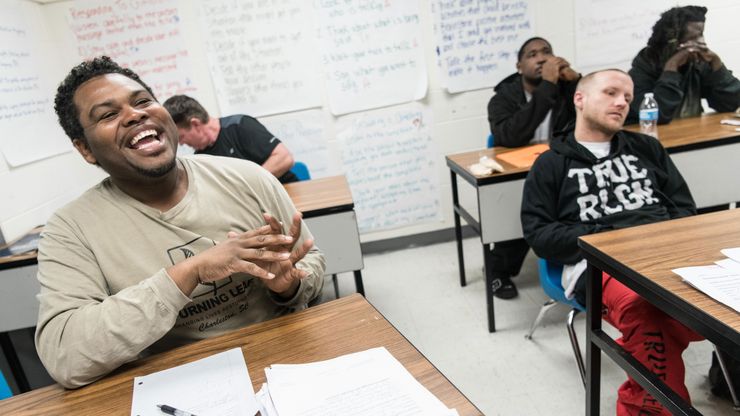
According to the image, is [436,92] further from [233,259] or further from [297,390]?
[297,390]

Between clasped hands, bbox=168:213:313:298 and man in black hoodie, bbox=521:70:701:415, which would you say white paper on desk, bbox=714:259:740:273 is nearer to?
man in black hoodie, bbox=521:70:701:415

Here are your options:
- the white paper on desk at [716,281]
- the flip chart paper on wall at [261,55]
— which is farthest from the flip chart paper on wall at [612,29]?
the white paper on desk at [716,281]

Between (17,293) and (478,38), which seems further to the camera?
(478,38)

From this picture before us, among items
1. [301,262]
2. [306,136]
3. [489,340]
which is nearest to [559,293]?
[489,340]

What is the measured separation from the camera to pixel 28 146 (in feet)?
7.80

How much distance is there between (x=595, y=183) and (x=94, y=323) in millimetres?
1669

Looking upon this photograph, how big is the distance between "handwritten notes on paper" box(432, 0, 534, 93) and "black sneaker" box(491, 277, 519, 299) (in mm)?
1360

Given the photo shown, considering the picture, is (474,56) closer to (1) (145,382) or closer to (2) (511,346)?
(2) (511,346)

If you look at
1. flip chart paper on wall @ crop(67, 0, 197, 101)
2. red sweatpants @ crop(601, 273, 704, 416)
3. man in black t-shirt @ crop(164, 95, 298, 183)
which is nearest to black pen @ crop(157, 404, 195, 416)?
red sweatpants @ crop(601, 273, 704, 416)

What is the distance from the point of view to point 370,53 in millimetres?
3088

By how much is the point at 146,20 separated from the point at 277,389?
288cm

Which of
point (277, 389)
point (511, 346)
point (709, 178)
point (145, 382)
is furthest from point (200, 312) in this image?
point (709, 178)

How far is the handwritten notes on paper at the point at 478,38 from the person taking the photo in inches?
121

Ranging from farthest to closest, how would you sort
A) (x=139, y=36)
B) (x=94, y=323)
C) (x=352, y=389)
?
(x=139, y=36) → (x=94, y=323) → (x=352, y=389)
